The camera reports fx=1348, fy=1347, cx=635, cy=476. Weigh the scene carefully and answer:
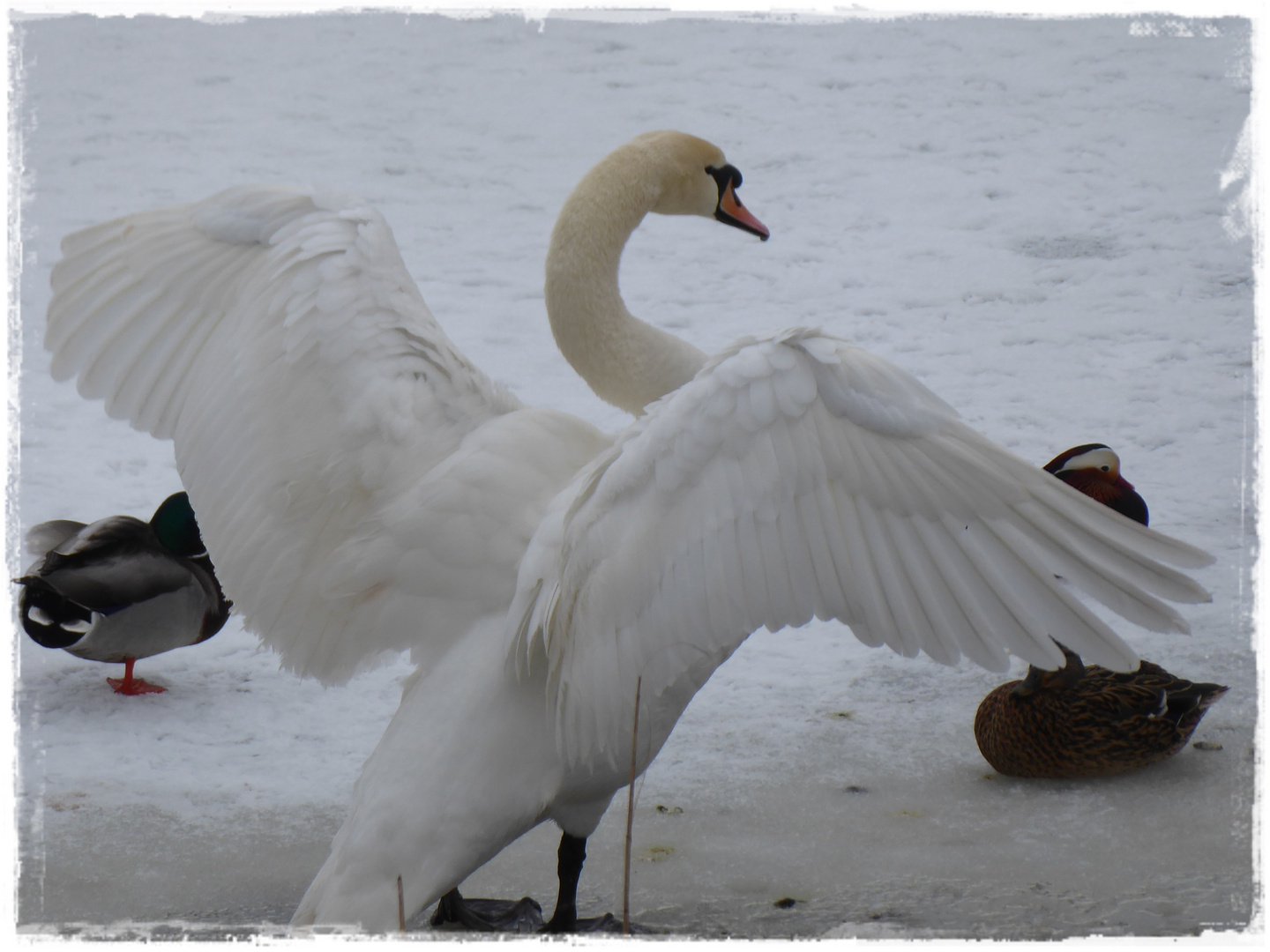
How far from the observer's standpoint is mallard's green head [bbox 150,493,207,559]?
470 cm

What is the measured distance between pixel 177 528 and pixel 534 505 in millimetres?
2178

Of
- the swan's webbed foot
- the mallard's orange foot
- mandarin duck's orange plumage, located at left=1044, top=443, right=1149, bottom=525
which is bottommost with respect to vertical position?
the mallard's orange foot

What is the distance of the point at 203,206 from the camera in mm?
3461

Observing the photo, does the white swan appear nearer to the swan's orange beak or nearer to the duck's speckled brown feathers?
the swan's orange beak

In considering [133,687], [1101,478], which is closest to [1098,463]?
[1101,478]

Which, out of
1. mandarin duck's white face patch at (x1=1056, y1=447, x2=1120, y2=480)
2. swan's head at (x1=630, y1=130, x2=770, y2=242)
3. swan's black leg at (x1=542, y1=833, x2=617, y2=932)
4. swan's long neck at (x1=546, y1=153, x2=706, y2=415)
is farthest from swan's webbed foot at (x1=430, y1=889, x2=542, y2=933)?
mandarin duck's white face patch at (x1=1056, y1=447, x2=1120, y2=480)

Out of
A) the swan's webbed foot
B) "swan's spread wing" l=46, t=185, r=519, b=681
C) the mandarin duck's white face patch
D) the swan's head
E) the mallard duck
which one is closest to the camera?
"swan's spread wing" l=46, t=185, r=519, b=681

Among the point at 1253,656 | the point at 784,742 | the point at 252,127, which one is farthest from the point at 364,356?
the point at 252,127

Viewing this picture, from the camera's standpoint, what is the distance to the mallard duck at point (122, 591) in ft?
14.3

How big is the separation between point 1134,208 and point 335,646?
6.87m

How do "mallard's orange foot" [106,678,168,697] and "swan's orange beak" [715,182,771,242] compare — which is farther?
"mallard's orange foot" [106,678,168,697]

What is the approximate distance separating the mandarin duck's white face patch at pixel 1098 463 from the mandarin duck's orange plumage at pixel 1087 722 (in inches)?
31.8

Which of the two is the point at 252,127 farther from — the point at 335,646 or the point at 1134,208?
the point at 335,646

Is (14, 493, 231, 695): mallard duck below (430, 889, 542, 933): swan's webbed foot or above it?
above
